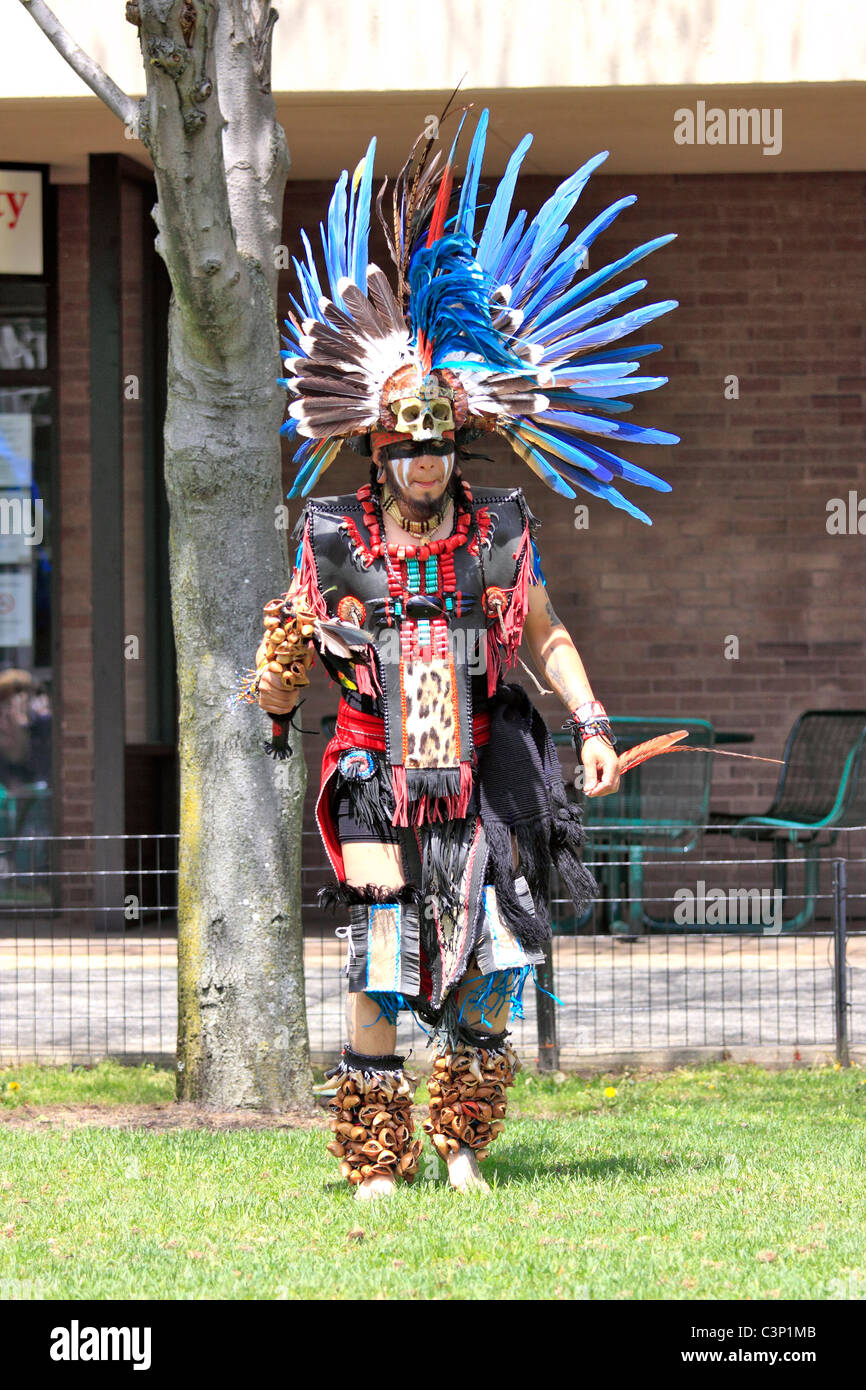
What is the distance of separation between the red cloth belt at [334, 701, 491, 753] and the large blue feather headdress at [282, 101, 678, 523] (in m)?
0.62

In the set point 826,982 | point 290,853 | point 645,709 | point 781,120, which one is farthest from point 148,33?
point 645,709

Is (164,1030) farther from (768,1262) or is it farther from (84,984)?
(768,1262)

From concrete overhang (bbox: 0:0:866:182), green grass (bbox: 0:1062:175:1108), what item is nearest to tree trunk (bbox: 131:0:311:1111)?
green grass (bbox: 0:1062:175:1108)

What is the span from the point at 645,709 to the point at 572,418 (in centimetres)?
631

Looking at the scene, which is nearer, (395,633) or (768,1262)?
(768,1262)

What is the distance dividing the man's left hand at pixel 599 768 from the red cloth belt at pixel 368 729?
28 centimetres

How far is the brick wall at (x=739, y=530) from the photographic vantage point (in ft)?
34.7

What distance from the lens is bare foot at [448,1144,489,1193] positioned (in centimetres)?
435

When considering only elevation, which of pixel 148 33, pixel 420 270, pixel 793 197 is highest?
pixel 793 197

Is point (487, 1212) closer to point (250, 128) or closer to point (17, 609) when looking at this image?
point (250, 128)

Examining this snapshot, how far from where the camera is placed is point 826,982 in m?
7.22

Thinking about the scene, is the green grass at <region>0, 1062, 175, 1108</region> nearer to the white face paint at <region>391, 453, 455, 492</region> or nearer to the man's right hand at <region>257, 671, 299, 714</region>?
the man's right hand at <region>257, 671, 299, 714</region>

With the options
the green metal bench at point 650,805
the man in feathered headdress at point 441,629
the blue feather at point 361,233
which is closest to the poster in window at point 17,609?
the green metal bench at point 650,805

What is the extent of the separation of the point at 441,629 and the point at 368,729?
1.02ft
